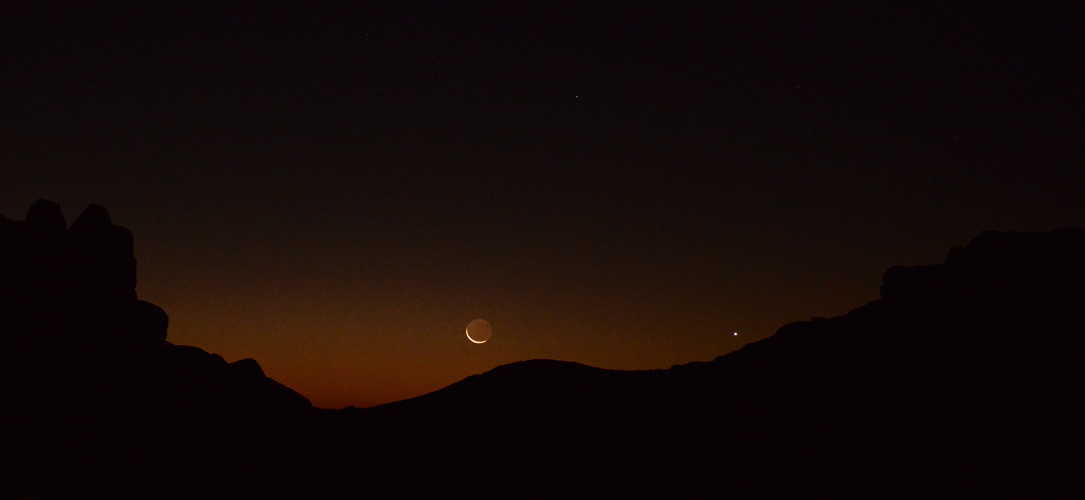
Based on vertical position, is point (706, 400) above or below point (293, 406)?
below

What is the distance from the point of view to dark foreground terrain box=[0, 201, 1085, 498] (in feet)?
148

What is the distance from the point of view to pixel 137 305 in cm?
5628

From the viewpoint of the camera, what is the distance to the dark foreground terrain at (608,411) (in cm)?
4506

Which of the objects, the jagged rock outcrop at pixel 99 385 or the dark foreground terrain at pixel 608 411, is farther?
the dark foreground terrain at pixel 608 411

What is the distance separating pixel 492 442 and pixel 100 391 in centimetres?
3383

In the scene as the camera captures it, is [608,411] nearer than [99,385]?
No

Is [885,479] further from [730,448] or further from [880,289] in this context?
[880,289]

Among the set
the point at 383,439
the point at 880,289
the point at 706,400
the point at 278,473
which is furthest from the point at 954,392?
the point at 278,473

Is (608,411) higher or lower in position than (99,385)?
lower

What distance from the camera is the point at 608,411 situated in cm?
6519

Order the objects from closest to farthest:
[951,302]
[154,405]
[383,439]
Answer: [154,405], [951,302], [383,439]

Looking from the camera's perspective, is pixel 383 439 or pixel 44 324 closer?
pixel 44 324

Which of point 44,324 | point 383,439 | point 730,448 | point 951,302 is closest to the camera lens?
point 44,324

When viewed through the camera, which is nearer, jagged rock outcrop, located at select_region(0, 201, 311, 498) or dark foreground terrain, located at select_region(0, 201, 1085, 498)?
jagged rock outcrop, located at select_region(0, 201, 311, 498)
